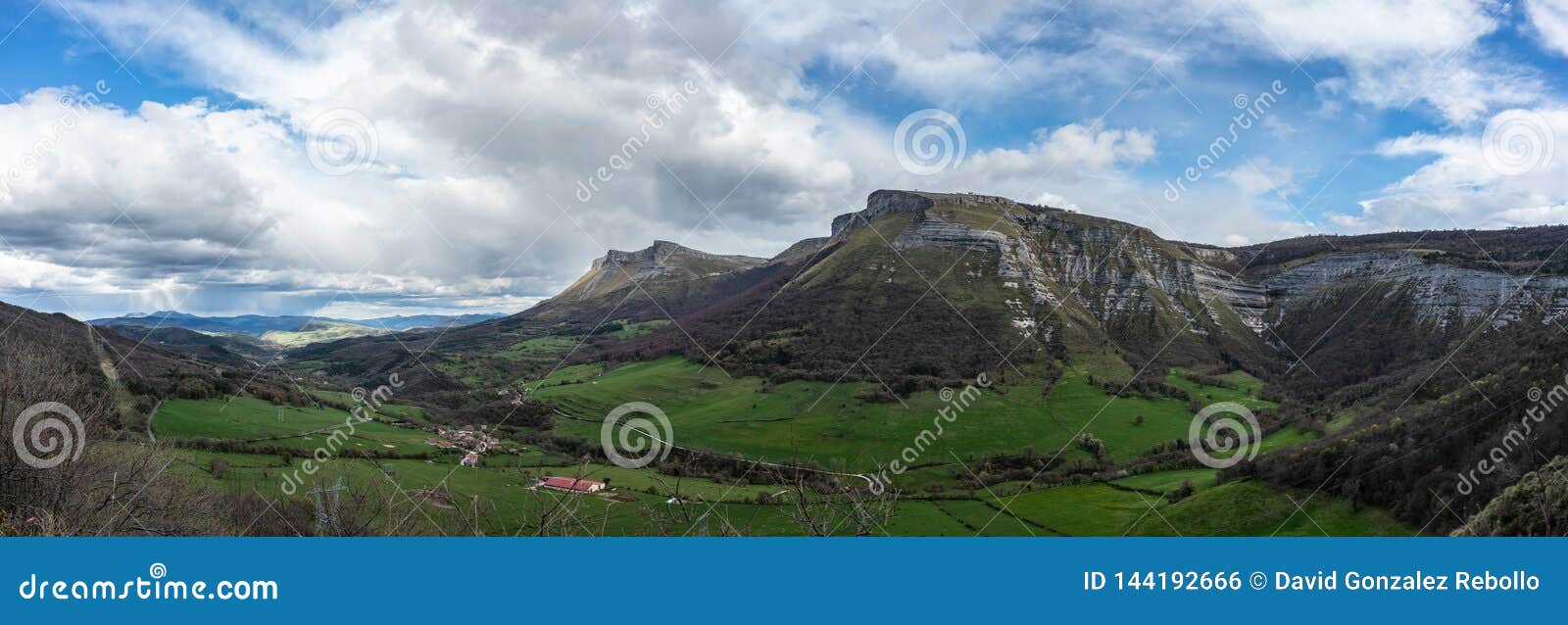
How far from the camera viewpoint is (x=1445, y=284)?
327 ft

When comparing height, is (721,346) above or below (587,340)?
below

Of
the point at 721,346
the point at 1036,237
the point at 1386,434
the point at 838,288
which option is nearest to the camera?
the point at 1386,434

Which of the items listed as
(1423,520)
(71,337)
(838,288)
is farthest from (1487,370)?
(71,337)

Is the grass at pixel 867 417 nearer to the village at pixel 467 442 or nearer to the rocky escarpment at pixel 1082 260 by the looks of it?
the village at pixel 467 442

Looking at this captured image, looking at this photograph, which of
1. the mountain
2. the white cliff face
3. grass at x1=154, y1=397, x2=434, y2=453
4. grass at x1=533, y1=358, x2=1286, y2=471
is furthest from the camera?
the white cliff face

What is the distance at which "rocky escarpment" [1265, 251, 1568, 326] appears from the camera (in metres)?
85.0

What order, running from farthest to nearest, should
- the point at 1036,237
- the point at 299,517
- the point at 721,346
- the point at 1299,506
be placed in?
the point at 1036,237
the point at 721,346
the point at 1299,506
the point at 299,517

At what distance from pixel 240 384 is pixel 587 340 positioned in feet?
261

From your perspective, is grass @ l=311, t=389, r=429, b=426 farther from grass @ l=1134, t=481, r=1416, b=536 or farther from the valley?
grass @ l=1134, t=481, r=1416, b=536

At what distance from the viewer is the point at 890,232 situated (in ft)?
470

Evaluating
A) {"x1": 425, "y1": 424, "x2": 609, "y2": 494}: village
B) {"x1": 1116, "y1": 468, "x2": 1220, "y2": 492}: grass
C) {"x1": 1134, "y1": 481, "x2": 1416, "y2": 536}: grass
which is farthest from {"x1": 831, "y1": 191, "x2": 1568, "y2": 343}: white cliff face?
{"x1": 425, "y1": 424, "x2": 609, "y2": 494}: village

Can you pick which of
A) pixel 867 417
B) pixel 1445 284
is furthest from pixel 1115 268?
pixel 867 417

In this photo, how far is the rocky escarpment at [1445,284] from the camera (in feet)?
279

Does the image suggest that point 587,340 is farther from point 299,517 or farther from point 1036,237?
point 299,517
